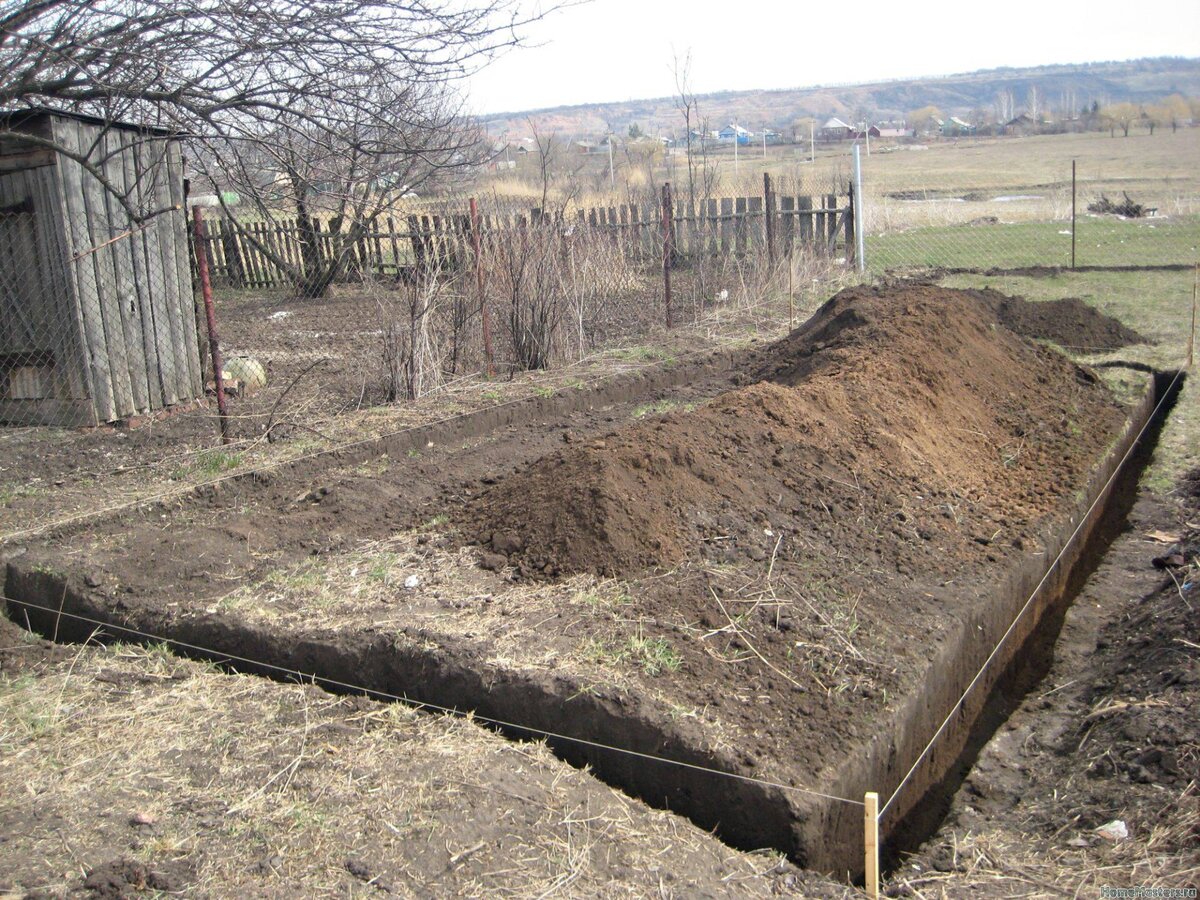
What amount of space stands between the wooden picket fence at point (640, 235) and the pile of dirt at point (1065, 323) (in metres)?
3.31

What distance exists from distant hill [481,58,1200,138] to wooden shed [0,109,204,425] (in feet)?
304

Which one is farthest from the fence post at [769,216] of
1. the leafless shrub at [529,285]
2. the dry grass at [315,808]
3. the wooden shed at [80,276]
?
the dry grass at [315,808]

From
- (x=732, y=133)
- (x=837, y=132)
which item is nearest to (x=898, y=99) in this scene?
(x=837, y=132)

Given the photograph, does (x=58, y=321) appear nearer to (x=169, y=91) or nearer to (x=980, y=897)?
(x=169, y=91)

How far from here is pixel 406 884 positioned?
9.78 feet

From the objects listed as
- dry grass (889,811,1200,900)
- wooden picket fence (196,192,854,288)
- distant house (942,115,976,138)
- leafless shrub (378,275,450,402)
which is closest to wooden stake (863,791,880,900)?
dry grass (889,811,1200,900)

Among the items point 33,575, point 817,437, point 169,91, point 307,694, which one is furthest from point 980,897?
point 169,91

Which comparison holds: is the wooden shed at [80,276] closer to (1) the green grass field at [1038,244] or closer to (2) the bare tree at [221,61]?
(2) the bare tree at [221,61]

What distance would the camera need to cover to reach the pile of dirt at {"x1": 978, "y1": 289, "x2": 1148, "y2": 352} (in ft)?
34.8

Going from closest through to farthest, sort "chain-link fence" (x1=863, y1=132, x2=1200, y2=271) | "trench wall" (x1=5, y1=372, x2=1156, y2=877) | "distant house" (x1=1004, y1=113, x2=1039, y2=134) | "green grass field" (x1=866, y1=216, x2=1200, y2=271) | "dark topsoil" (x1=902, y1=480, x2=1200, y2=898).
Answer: "dark topsoil" (x1=902, y1=480, x2=1200, y2=898), "trench wall" (x1=5, y1=372, x2=1156, y2=877), "green grass field" (x1=866, y1=216, x2=1200, y2=271), "chain-link fence" (x1=863, y1=132, x2=1200, y2=271), "distant house" (x1=1004, y1=113, x2=1039, y2=134)

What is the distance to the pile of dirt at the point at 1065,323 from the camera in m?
10.6

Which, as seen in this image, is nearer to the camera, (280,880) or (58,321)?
(280,880)

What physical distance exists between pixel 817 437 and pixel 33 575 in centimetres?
447

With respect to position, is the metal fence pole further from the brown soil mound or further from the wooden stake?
the wooden stake
